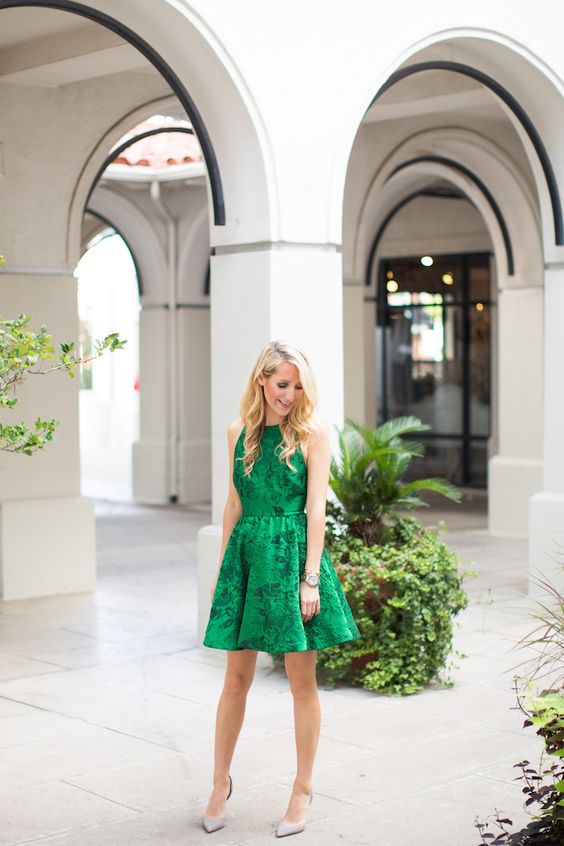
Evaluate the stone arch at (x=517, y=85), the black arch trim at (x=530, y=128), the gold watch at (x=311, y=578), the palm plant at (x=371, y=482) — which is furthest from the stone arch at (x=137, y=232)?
the gold watch at (x=311, y=578)

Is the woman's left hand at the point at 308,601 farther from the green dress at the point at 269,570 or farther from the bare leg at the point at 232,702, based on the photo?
the bare leg at the point at 232,702

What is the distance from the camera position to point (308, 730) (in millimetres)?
4594

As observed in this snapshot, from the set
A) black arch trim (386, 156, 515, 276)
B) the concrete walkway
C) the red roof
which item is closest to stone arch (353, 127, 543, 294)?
black arch trim (386, 156, 515, 276)

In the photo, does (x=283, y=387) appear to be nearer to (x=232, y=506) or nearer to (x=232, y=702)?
(x=232, y=506)

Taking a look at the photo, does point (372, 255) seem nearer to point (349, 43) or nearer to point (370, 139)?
point (370, 139)

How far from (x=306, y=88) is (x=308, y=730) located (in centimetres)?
401

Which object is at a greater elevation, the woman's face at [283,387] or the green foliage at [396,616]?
the woman's face at [283,387]

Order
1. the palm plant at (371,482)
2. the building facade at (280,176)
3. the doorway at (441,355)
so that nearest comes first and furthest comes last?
1. the palm plant at (371,482)
2. the building facade at (280,176)
3. the doorway at (441,355)

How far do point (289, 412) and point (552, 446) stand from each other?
496 centimetres

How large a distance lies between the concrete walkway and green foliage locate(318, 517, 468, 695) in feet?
0.38

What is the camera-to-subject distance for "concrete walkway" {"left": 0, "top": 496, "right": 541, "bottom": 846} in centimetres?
474

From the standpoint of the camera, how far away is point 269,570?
4586 mm

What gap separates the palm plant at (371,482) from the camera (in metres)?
6.93

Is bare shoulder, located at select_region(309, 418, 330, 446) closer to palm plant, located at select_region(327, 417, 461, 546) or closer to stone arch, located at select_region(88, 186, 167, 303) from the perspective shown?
palm plant, located at select_region(327, 417, 461, 546)
